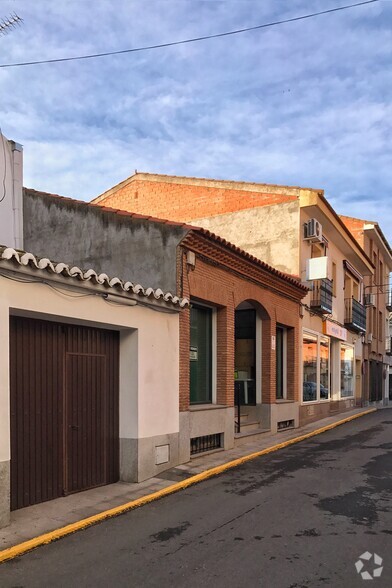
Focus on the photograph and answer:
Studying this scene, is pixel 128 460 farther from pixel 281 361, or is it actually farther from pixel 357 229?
pixel 357 229

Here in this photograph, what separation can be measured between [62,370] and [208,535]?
3.04 meters

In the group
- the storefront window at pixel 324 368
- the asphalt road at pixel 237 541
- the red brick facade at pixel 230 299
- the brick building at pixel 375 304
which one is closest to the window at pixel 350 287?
the brick building at pixel 375 304

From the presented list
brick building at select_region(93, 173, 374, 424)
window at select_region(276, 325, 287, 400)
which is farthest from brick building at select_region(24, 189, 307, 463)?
brick building at select_region(93, 173, 374, 424)

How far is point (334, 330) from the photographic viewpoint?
69.2 ft

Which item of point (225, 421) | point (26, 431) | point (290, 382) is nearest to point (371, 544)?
point (26, 431)

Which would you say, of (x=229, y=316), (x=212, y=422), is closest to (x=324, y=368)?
(x=229, y=316)

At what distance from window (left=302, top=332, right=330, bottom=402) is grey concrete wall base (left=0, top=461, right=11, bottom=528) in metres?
13.0

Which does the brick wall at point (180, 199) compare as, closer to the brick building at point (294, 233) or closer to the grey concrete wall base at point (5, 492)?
the brick building at point (294, 233)

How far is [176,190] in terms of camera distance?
19781 millimetres

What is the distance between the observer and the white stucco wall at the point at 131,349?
6.09m

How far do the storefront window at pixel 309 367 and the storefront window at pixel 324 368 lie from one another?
3.36 ft

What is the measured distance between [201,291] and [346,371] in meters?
16.2

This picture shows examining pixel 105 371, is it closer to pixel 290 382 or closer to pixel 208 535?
pixel 208 535

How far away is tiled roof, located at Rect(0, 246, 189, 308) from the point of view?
599 cm
